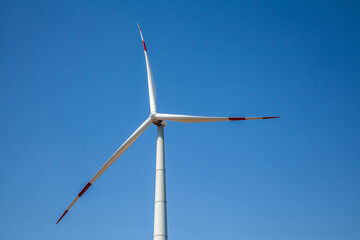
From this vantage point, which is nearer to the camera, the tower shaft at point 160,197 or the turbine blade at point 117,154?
the tower shaft at point 160,197

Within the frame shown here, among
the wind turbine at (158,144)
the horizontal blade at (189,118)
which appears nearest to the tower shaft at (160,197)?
the wind turbine at (158,144)

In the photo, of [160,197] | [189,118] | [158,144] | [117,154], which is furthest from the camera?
[189,118]

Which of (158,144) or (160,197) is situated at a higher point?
(158,144)

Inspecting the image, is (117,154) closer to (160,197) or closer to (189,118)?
(160,197)

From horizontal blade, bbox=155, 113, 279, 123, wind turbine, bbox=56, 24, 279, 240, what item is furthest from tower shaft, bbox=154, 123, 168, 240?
horizontal blade, bbox=155, 113, 279, 123

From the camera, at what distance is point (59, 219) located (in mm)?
28672

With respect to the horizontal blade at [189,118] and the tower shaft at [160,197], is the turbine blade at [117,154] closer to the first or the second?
the horizontal blade at [189,118]

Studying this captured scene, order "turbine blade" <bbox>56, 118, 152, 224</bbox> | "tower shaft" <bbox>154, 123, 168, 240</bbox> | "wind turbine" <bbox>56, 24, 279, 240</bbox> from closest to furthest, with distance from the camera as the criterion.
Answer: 1. "tower shaft" <bbox>154, 123, 168, 240</bbox>
2. "wind turbine" <bbox>56, 24, 279, 240</bbox>
3. "turbine blade" <bbox>56, 118, 152, 224</bbox>


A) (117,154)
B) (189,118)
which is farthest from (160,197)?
(189,118)

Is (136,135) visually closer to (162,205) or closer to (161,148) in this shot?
(161,148)

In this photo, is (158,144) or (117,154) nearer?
(158,144)

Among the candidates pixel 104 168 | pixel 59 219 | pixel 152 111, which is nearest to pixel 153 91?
pixel 152 111

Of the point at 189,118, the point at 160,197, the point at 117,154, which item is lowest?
the point at 160,197

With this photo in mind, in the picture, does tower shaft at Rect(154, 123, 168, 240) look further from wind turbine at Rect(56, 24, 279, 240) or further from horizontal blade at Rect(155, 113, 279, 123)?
horizontal blade at Rect(155, 113, 279, 123)
